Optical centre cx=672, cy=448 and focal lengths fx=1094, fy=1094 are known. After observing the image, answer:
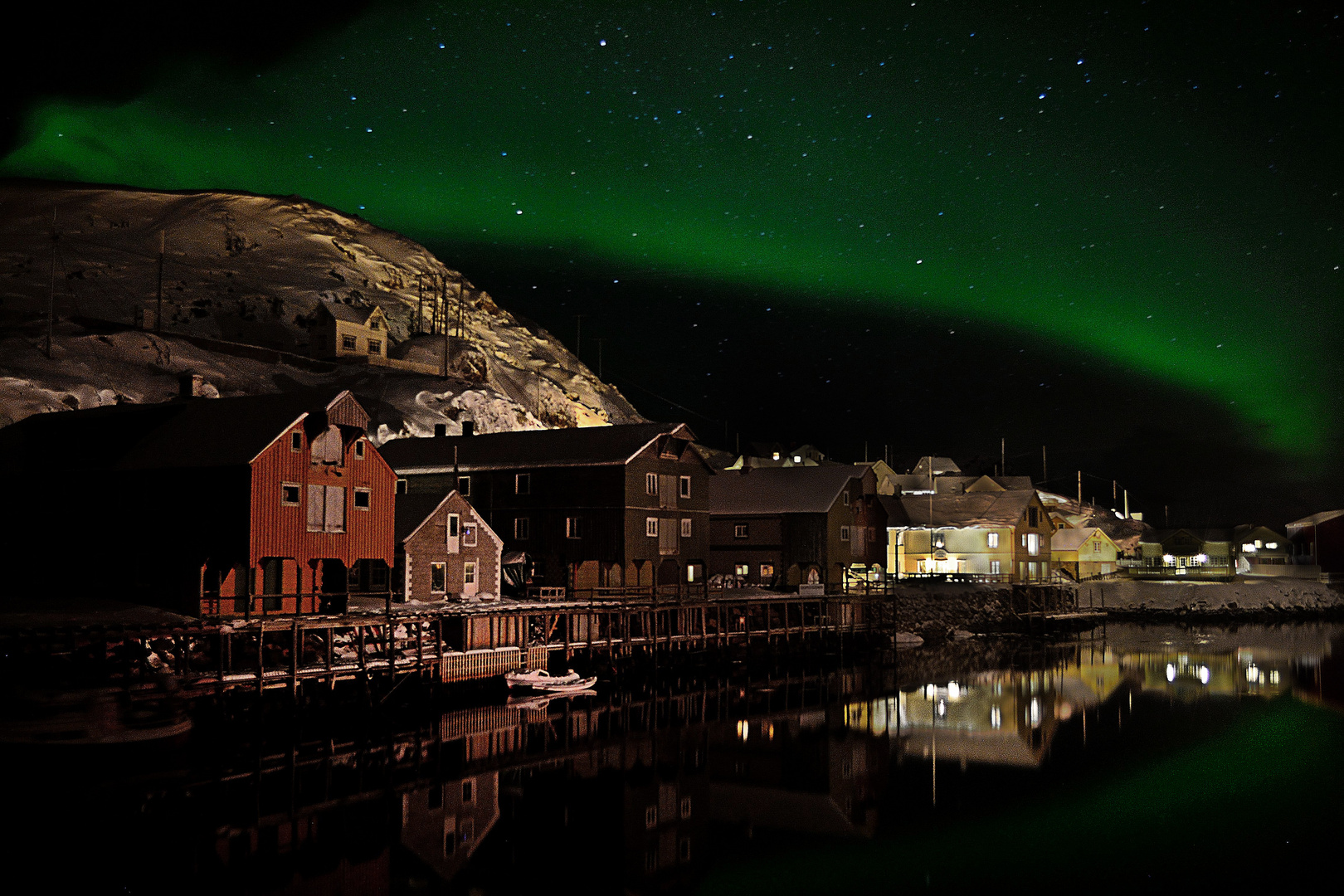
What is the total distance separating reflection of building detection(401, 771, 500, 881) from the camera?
23.6 metres

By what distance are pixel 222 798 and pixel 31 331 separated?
64.5m

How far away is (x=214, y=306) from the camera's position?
118875 mm

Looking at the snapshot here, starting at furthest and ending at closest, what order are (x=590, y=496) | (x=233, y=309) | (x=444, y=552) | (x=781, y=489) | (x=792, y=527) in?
1. (x=233, y=309)
2. (x=781, y=489)
3. (x=792, y=527)
4. (x=590, y=496)
5. (x=444, y=552)

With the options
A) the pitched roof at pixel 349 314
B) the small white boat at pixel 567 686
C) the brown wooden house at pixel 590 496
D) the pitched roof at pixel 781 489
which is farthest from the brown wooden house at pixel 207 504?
the pitched roof at pixel 349 314

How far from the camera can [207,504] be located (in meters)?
38.7

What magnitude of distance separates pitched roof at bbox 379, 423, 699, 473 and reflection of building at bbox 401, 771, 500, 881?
1123 inches

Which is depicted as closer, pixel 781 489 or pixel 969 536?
pixel 781 489

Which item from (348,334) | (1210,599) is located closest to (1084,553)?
(1210,599)

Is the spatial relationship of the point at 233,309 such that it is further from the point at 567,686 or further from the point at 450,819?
the point at 450,819

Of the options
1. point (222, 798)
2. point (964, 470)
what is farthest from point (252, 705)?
point (964, 470)

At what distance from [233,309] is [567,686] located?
89763 mm

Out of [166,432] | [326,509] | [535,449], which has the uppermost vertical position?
[535,449]

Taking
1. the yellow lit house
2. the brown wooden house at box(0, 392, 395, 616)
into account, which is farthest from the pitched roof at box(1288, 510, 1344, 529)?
the brown wooden house at box(0, 392, 395, 616)

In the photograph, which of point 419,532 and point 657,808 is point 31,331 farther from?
point 657,808
